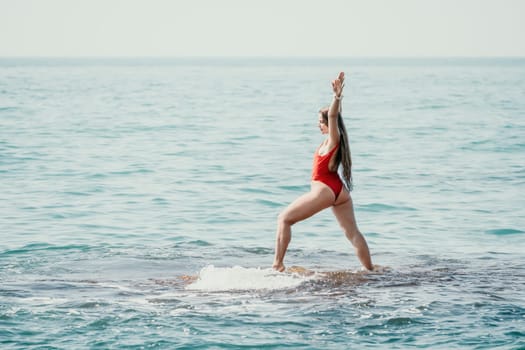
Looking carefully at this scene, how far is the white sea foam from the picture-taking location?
35.4 feet

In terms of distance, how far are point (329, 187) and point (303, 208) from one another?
1.27 ft

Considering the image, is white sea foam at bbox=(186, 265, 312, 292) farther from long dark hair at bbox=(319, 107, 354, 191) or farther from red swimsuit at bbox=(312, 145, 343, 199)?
long dark hair at bbox=(319, 107, 354, 191)

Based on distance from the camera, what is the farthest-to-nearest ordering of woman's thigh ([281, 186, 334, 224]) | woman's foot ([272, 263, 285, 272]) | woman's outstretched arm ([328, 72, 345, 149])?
woman's foot ([272, 263, 285, 272]), woman's thigh ([281, 186, 334, 224]), woman's outstretched arm ([328, 72, 345, 149])

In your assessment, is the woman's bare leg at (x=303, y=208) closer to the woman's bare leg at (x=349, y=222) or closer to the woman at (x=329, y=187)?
the woman at (x=329, y=187)

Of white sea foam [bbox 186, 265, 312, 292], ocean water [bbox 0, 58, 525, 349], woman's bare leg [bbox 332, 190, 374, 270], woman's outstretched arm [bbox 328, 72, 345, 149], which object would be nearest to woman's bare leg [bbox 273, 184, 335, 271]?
woman's bare leg [bbox 332, 190, 374, 270]

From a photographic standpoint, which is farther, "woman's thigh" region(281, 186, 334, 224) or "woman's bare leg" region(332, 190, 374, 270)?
"woman's bare leg" region(332, 190, 374, 270)

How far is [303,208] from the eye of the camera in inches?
439

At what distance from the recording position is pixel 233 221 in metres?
16.8

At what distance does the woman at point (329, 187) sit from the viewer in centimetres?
1087

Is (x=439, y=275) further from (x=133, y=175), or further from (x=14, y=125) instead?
(x=14, y=125)

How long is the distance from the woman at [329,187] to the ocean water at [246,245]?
499 millimetres

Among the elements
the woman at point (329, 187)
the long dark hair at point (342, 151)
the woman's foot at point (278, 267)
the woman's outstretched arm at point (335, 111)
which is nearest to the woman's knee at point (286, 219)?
the woman at point (329, 187)

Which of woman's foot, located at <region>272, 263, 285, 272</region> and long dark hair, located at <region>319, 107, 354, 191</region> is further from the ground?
long dark hair, located at <region>319, 107, 354, 191</region>

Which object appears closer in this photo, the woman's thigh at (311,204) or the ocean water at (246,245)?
the ocean water at (246,245)
